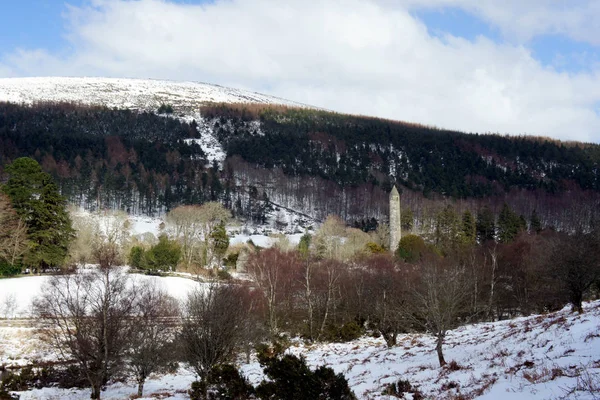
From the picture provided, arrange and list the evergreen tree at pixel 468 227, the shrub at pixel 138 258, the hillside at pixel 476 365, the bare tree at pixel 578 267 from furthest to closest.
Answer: the evergreen tree at pixel 468 227, the shrub at pixel 138 258, the bare tree at pixel 578 267, the hillside at pixel 476 365

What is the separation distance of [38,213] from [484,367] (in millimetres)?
43796

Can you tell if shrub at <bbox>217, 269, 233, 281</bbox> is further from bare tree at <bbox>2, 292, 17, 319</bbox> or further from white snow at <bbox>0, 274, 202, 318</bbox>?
bare tree at <bbox>2, 292, 17, 319</bbox>

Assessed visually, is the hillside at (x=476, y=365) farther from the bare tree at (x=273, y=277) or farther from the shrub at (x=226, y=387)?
the bare tree at (x=273, y=277)

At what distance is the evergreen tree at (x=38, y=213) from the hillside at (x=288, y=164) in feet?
203

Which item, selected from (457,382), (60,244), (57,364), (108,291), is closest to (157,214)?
(60,244)

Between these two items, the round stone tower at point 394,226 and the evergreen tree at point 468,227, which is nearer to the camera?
the round stone tower at point 394,226

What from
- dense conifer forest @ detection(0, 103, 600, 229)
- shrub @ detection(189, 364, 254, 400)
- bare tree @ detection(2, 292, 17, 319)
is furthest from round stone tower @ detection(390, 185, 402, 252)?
shrub @ detection(189, 364, 254, 400)

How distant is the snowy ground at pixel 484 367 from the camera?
9.07 m

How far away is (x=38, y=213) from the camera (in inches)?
1756

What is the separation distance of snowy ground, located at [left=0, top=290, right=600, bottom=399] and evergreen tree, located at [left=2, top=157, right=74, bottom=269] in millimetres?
17691

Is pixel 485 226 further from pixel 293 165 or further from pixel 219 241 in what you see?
pixel 293 165

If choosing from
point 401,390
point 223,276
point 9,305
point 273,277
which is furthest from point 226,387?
point 273,277

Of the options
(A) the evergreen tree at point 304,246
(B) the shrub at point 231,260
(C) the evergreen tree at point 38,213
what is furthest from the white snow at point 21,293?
(A) the evergreen tree at point 304,246

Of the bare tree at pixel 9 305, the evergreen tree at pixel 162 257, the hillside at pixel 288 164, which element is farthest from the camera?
the hillside at pixel 288 164
